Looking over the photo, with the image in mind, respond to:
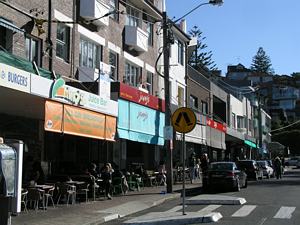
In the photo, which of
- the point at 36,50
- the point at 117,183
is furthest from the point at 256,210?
the point at 36,50

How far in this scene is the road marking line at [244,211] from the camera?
15974 mm

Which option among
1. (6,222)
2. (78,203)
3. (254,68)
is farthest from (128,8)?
(254,68)

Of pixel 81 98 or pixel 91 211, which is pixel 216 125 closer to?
pixel 81 98

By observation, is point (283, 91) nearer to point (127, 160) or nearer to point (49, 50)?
point (127, 160)

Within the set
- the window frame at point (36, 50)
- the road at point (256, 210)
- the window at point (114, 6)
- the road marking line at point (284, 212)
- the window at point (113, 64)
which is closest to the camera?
the road at point (256, 210)

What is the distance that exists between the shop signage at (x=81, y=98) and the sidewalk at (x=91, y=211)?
3316 millimetres

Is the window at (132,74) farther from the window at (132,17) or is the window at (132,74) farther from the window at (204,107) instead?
the window at (204,107)

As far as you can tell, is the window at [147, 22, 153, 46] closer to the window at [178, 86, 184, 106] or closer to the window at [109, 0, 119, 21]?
the window at [109, 0, 119, 21]

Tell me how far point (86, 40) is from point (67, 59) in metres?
2.38

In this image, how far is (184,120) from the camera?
606 inches

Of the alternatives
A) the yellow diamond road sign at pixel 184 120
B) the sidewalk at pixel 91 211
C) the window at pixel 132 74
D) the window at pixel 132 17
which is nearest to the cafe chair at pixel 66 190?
the sidewalk at pixel 91 211

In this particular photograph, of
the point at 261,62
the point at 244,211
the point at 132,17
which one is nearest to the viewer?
the point at 244,211

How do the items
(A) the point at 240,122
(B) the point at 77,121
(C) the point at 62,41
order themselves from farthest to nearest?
1. (A) the point at 240,122
2. (C) the point at 62,41
3. (B) the point at 77,121

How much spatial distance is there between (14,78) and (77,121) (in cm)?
417
